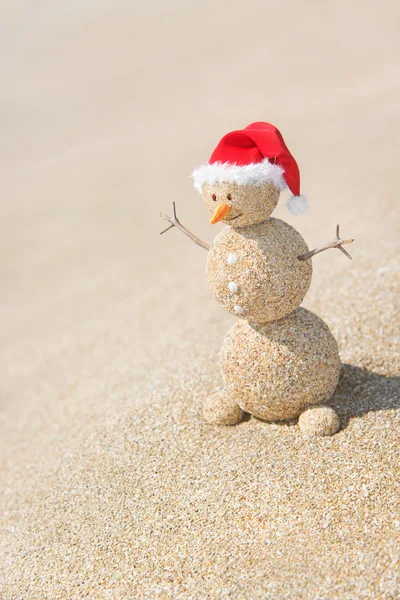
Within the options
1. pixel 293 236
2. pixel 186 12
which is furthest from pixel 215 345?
pixel 186 12

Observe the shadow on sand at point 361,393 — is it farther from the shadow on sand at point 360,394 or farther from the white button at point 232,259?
the white button at point 232,259

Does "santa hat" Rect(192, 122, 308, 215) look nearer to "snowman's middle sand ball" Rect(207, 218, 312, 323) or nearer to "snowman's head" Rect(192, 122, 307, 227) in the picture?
"snowman's head" Rect(192, 122, 307, 227)

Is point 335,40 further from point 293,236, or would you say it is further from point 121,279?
point 293,236

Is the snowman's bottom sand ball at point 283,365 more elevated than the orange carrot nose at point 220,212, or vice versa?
the orange carrot nose at point 220,212

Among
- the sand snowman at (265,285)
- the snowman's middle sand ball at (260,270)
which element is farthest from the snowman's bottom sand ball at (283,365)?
the snowman's middle sand ball at (260,270)

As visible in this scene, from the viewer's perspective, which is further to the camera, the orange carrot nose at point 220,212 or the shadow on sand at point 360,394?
the shadow on sand at point 360,394

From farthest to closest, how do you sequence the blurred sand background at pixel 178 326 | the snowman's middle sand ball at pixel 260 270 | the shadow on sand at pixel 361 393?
the shadow on sand at pixel 361 393 < the snowman's middle sand ball at pixel 260 270 < the blurred sand background at pixel 178 326

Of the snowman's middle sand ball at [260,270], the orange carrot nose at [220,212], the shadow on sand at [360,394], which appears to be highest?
the orange carrot nose at [220,212]
